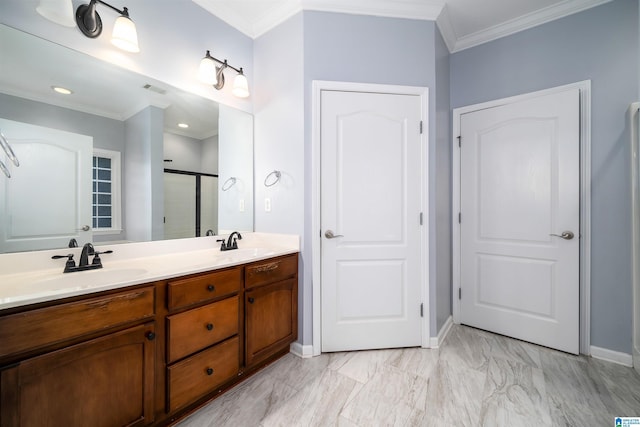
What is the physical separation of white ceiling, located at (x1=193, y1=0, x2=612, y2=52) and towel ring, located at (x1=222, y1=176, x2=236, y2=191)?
4.26 ft

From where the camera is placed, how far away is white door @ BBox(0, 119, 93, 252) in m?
1.25

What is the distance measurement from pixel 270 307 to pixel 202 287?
56 cm

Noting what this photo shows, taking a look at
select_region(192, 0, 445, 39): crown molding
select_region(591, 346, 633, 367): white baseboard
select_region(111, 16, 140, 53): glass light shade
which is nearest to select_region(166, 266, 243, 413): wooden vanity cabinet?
select_region(111, 16, 140, 53): glass light shade

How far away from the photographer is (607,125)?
1.93 meters

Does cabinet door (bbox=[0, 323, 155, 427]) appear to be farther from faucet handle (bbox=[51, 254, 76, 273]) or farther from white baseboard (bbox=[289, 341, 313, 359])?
white baseboard (bbox=[289, 341, 313, 359])

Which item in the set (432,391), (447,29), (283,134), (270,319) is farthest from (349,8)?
(432,391)

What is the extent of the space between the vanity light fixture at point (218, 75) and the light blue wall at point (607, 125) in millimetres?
2538

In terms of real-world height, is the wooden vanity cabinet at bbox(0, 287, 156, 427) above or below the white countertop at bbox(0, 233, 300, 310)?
below

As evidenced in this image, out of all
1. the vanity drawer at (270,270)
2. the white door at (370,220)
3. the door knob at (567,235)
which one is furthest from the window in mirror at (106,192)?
the door knob at (567,235)

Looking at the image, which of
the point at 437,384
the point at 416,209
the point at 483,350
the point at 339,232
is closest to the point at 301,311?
the point at 339,232

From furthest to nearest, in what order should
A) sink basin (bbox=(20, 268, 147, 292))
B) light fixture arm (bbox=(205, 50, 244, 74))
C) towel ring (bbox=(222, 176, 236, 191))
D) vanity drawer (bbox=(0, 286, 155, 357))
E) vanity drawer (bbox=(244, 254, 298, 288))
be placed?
towel ring (bbox=(222, 176, 236, 191)) → light fixture arm (bbox=(205, 50, 244, 74)) → vanity drawer (bbox=(244, 254, 298, 288)) → sink basin (bbox=(20, 268, 147, 292)) → vanity drawer (bbox=(0, 286, 155, 357))

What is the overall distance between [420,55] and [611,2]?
4.62ft

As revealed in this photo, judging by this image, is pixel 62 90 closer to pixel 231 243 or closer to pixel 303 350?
pixel 231 243

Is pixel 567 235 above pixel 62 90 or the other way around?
the other way around
